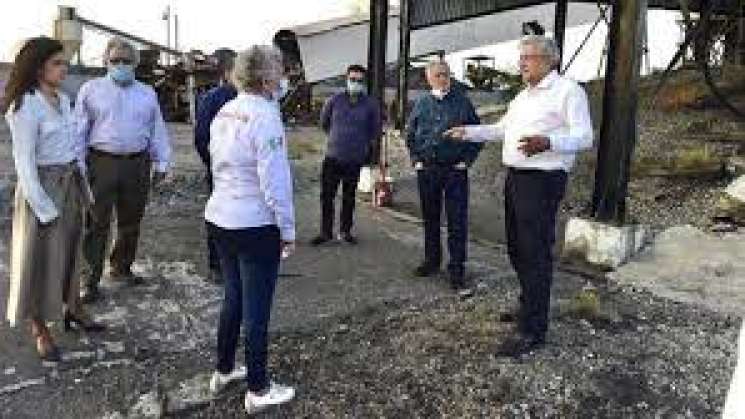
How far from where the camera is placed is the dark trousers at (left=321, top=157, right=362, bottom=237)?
326 inches

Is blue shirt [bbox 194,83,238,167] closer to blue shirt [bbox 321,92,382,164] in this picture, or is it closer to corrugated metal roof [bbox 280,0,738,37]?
blue shirt [bbox 321,92,382,164]

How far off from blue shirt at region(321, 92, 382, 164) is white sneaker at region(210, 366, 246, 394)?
348 cm

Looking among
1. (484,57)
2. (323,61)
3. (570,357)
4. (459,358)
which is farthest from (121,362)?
(484,57)

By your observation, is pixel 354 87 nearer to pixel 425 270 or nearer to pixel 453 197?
pixel 453 197

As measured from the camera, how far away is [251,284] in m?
4.54

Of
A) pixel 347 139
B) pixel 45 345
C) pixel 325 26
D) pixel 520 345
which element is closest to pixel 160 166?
pixel 45 345

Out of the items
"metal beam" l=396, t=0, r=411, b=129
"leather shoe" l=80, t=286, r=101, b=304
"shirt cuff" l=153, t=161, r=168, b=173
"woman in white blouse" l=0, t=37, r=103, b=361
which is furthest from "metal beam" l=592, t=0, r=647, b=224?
"metal beam" l=396, t=0, r=411, b=129

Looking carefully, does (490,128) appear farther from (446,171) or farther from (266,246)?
(266,246)

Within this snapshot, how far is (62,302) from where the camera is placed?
5492mm

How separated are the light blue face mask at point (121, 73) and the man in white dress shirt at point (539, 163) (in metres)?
2.74

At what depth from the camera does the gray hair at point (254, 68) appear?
4398 mm

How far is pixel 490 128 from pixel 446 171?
1017mm

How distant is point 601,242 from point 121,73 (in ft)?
13.0

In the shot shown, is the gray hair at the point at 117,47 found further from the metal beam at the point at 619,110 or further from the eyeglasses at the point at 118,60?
the metal beam at the point at 619,110
